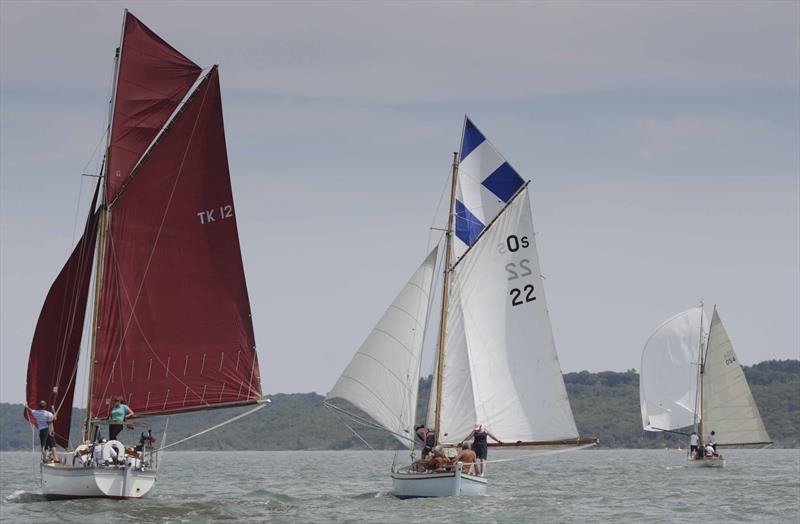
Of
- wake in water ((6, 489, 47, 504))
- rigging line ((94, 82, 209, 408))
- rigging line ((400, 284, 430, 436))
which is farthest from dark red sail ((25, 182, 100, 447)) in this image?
rigging line ((400, 284, 430, 436))

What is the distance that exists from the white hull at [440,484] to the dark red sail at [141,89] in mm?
13858

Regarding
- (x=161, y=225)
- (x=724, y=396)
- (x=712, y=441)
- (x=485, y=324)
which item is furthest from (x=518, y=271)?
(x=724, y=396)

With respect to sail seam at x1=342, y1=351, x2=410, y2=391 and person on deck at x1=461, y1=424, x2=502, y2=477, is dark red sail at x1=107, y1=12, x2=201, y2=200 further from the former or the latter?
person on deck at x1=461, y1=424, x2=502, y2=477

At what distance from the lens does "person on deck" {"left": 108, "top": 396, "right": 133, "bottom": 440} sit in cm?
4134

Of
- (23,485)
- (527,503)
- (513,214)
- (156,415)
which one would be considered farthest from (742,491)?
(23,485)

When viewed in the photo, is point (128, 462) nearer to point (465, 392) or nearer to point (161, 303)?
point (161, 303)

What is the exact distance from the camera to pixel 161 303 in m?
42.6

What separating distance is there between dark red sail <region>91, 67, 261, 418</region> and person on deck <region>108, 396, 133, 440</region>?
1.72 feet

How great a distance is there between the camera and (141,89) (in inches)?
1715

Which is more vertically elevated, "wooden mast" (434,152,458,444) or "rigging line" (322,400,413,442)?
"wooden mast" (434,152,458,444)

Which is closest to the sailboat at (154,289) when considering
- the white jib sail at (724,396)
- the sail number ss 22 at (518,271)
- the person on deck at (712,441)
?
the sail number ss 22 at (518,271)

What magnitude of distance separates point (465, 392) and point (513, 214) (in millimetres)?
6752

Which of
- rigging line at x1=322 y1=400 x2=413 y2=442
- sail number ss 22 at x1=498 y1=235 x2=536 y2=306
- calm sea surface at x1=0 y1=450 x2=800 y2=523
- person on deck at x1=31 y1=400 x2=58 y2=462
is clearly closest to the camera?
calm sea surface at x1=0 y1=450 x2=800 y2=523

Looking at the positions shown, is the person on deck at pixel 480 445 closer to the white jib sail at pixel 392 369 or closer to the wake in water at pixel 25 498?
the white jib sail at pixel 392 369
